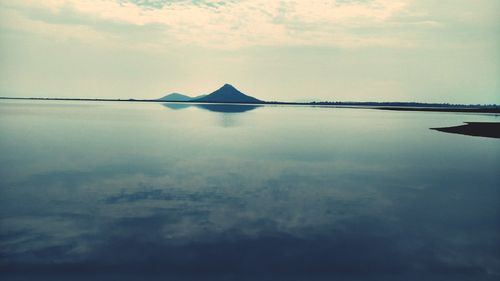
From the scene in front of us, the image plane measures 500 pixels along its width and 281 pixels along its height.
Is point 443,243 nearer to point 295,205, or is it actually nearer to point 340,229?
point 340,229

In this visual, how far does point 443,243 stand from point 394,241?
1495 millimetres

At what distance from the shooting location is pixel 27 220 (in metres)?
13.0

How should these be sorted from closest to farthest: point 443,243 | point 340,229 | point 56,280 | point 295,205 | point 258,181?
point 56,280, point 443,243, point 340,229, point 295,205, point 258,181

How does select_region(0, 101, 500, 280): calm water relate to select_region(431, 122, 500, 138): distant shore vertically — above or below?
below

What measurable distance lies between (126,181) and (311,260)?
12743 mm

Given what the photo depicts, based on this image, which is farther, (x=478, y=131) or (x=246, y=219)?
(x=478, y=131)

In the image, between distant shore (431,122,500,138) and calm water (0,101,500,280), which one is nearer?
calm water (0,101,500,280)

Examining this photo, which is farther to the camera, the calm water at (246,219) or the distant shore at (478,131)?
the distant shore at (478,131)

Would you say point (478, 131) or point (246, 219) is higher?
point (478, 131)

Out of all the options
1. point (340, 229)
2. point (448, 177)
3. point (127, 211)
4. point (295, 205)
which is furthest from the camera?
point (448, 177)

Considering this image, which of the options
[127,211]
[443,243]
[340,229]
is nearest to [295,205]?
[340,229]

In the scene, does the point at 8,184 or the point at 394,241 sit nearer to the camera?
the point at 394,241

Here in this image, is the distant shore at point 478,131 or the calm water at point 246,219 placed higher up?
the distant shore at point 478,131

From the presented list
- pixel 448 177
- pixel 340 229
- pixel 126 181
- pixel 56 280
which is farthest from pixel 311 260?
pixel 448 177
